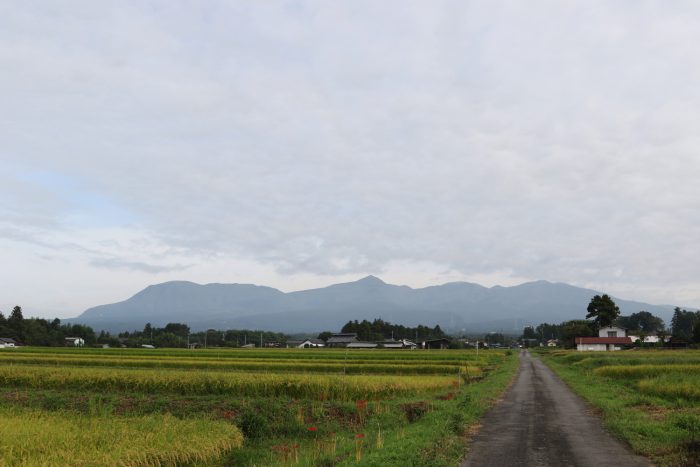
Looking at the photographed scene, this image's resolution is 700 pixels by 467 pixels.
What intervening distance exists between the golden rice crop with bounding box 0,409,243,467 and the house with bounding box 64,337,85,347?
133m

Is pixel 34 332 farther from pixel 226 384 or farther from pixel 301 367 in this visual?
pixel 226 384

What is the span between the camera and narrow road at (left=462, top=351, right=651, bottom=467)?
40.3 ft

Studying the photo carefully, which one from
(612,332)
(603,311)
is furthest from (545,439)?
(603,311)

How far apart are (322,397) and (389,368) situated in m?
22.0

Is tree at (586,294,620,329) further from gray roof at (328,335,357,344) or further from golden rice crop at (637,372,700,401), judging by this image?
golden rice crop at (637,372,700,401)

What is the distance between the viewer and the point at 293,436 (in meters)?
18.6

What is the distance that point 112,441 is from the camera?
1231cm

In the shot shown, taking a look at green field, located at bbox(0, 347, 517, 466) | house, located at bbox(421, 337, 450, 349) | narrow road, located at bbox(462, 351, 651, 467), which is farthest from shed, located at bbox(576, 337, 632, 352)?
narrow road, located at bbox(462, 351, 651, 467)

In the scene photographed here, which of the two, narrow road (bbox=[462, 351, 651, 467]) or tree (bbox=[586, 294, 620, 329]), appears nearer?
narrow road (bbox=[462, 351, 651, 467])

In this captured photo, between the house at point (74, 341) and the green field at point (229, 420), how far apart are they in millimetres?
112678

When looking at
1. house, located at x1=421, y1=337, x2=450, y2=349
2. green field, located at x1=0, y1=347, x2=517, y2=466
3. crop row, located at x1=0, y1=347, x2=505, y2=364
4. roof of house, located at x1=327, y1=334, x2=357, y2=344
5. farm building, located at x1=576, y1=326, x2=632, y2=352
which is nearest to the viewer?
green field, located at x1=0, y1=347, x2=517, y2=466

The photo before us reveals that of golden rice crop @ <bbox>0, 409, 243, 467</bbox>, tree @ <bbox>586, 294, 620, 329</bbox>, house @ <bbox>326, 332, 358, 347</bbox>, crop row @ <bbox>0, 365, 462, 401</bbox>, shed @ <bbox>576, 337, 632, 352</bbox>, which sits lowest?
house @ <bbox>326, 332, 358, 347</bbox>

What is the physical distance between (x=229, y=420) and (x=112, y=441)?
7.40 metres

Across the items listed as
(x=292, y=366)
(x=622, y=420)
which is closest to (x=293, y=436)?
(x=622, y=420)
